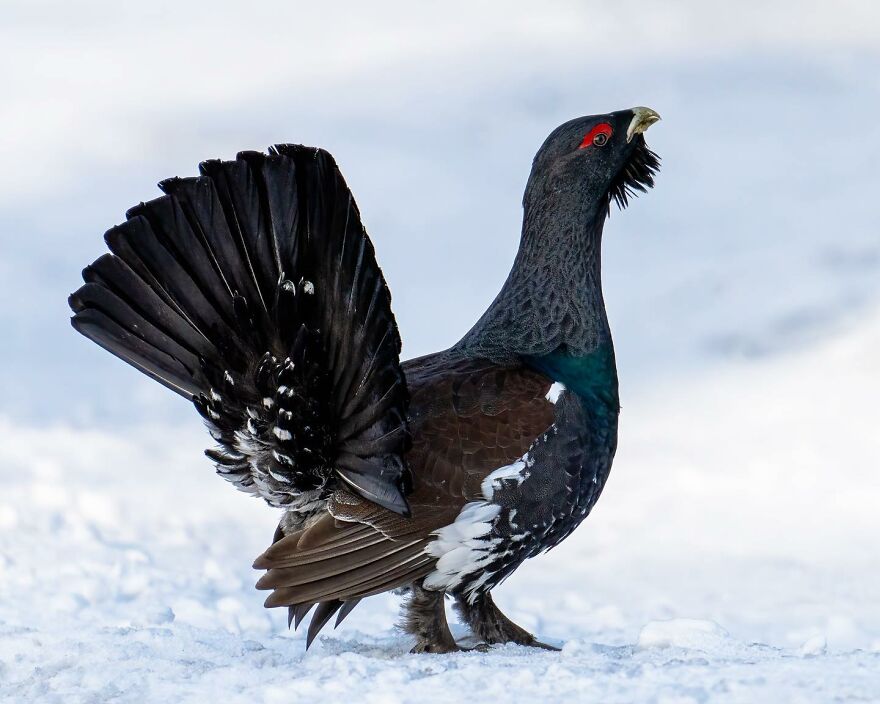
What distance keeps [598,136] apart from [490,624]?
343 centimetres

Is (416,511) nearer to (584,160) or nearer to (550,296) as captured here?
(550,296)

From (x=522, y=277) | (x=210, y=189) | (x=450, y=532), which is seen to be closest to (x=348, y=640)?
(x=450, y=532)

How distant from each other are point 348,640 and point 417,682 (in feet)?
6.60

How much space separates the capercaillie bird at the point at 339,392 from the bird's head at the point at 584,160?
69 centimetres

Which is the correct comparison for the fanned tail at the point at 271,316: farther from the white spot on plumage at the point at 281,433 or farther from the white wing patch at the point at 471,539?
the white wing patch at the point at 471,539

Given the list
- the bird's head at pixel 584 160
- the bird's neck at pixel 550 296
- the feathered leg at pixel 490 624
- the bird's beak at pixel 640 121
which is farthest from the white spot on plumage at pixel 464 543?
the bird's beak at pixel 640 121

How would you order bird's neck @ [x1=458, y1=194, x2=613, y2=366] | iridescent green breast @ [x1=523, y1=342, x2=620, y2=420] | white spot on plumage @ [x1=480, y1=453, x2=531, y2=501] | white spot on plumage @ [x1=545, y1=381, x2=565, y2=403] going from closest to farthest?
white spot on plumage @ [x1=480, y1=453, x2=531, y2=501]
white spot on plumage @ [x1=545, y1=381, x2=565, y2=403]
iridescent green breast @ [x1=523, y1=342, x2=620, y2=420]
bird's neck @ [x1=458, y1=194, x2=613, y2=366]

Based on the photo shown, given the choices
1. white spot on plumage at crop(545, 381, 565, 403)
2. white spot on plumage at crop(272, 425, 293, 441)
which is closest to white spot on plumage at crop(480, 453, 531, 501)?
white spot on plumage at crop(545, 381, 565, 403)

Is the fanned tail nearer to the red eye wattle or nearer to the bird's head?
the bird's head

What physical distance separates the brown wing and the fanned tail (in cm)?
18

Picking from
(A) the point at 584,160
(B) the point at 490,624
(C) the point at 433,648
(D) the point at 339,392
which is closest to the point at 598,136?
(A) the point at 584,160

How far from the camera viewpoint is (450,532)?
22.1 feet

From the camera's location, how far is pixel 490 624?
770cm

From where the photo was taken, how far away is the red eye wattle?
7848mm
